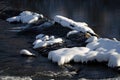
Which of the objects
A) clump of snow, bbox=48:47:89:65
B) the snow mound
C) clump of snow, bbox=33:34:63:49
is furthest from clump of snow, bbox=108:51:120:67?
clump of snow, bbox=33:34:63:49

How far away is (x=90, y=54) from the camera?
15.6 meters

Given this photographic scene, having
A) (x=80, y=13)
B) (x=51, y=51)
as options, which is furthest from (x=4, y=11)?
(x=51, y=51)

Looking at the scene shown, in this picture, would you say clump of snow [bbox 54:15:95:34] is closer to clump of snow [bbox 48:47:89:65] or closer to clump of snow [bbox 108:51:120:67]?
clump of snow [bbox 48:47:89:65]

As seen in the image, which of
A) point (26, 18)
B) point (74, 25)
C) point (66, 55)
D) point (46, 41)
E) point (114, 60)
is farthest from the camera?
point (26, 18)

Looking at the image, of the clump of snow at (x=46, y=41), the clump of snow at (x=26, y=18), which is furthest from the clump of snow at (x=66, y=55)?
the clump of snow at (x=26, y=18)

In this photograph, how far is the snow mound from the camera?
15.0 metres

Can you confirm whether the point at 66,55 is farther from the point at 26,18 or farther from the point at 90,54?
the point at 26,18

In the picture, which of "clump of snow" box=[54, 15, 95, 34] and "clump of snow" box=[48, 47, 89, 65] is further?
"clump of snow" box=[54, 15, 95, 34]

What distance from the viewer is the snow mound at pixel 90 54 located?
15.0m

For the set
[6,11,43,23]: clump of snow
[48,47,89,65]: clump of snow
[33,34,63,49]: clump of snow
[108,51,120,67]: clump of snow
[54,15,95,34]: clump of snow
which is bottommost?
[108,51,120,67]: clump of snow

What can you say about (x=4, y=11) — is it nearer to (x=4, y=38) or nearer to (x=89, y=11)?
(x=89, y=11)

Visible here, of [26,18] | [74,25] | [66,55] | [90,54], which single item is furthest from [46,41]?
[26,18]

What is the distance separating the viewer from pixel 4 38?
2069 centimetres

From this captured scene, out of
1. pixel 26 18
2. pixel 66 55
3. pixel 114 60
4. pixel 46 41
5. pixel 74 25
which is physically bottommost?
pixel 114 60
